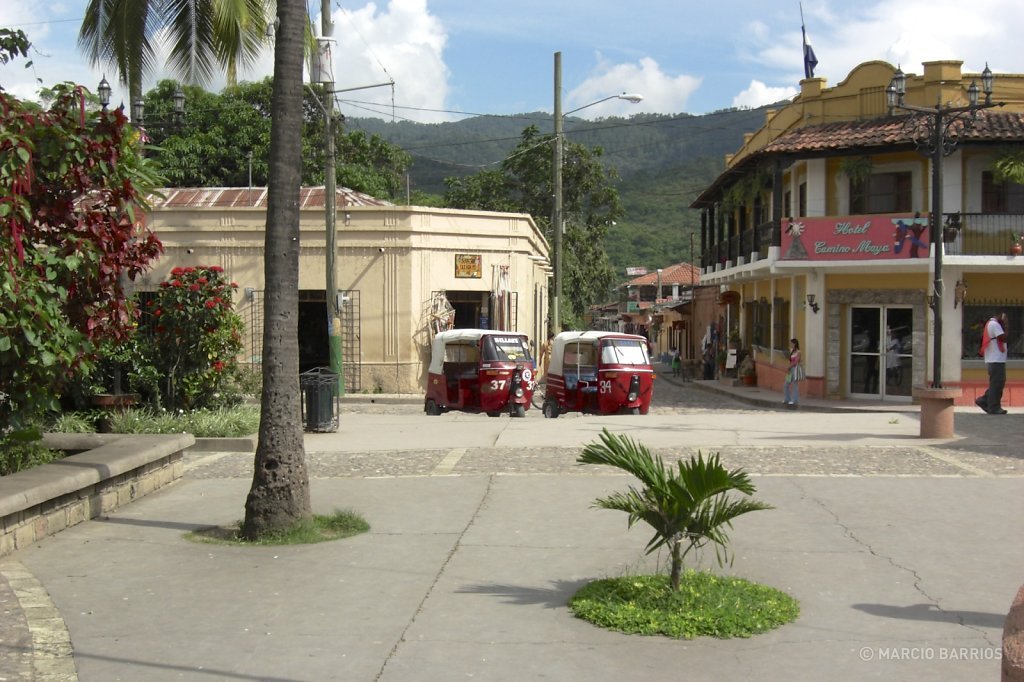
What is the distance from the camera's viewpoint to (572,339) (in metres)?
21.6

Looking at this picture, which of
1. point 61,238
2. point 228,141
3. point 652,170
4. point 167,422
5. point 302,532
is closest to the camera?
point 302,532

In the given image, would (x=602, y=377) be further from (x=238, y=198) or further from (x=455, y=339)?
(x=238, y=198)

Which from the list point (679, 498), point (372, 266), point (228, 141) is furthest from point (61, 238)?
point (228, 141)

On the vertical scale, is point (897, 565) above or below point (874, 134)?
below

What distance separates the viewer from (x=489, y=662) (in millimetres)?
5395

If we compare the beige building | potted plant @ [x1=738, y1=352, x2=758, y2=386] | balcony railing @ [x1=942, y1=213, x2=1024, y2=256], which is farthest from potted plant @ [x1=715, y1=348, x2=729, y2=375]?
balcony railing @ [x1=942, y1=213, x2=1024, y2=256]

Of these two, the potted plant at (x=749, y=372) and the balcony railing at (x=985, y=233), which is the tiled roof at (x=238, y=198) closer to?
the potted plant at (x=749, y=372)

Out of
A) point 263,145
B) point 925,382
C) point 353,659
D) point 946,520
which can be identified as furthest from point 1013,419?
point 263,145

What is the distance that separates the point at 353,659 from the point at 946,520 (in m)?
5.87

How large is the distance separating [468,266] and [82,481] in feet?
68.6

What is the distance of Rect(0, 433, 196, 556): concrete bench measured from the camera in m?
7.70

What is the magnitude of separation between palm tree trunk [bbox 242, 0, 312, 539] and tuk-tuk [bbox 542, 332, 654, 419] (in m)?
12.9

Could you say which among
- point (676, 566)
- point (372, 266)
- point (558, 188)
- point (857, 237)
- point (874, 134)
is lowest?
point (676, 566)

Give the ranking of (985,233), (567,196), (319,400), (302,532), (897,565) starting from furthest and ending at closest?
(567,196), (985,233), (319,400), (302,532), (897,565)
